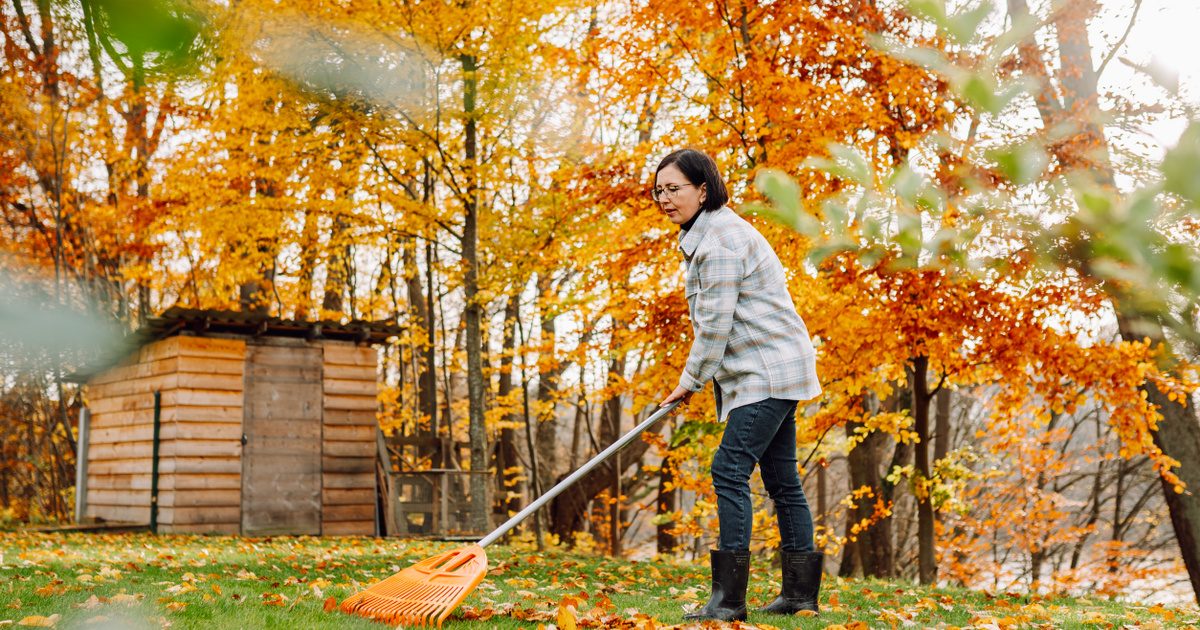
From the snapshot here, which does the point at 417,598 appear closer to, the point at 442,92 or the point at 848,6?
the point at 848,6

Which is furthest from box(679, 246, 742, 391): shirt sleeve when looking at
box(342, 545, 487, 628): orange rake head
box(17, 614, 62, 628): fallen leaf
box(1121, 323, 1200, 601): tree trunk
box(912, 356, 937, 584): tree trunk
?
box(1121, 323, 1200, 601): tree trunk

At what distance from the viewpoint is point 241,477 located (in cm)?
1108

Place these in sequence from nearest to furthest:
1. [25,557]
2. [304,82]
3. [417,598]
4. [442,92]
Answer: [304,82], [417,598], [25,557], [442,92]

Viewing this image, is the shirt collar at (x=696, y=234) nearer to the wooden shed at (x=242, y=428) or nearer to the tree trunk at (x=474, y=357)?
the tree trunk at (x=474, y=357)

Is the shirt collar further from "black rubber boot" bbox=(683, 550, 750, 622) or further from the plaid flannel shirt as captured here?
"black rubber boot" bbox=(683, 550, 750, 622)

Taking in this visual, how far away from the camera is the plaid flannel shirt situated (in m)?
3.46

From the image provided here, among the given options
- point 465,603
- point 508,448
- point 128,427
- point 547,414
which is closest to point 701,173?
point 465,603

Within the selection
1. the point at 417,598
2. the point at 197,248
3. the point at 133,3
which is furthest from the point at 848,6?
the point at 197,248

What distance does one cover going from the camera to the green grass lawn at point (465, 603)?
3.35 m

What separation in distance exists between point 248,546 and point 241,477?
285 cm

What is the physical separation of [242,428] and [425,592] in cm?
849

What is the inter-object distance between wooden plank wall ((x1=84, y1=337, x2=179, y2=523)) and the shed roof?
212mm

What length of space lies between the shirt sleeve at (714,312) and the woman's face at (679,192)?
20cm

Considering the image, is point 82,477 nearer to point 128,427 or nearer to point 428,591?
point 128,427
